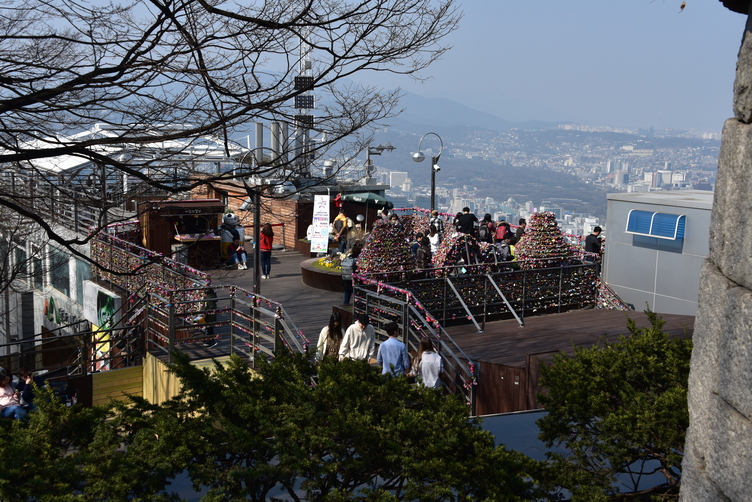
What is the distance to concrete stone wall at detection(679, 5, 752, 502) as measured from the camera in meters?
2.70

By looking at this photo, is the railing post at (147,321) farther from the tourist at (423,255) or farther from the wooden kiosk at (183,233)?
the wooden kiosk at (183,233)

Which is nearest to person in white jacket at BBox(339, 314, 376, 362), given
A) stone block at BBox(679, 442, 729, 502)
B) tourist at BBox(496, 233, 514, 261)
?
stone block at BBox(679, 442, 729, 502)

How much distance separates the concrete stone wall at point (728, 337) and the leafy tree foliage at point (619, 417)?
1.35 m

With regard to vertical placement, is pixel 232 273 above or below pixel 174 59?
below

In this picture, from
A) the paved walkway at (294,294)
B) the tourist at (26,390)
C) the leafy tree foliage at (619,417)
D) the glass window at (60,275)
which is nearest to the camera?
the leafy tree foliage at (619,417)

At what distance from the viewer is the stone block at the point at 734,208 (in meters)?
2.71

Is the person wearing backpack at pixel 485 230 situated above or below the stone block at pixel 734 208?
below

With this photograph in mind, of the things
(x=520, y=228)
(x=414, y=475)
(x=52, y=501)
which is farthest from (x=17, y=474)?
(x=520, y=228)

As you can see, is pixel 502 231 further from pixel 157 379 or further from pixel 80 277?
pixel 80 277

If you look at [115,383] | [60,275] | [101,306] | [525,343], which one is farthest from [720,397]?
[60,275]

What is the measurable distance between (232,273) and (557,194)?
6862 inches

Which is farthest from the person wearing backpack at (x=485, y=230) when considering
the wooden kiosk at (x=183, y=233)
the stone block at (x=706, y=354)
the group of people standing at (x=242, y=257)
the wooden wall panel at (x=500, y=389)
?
the stone block at (x=706, y=354)

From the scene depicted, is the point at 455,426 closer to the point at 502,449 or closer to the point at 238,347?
the point at 502,449

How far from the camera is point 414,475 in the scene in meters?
4.09
